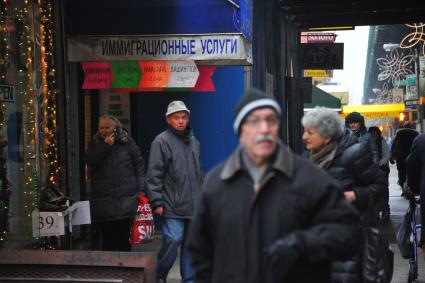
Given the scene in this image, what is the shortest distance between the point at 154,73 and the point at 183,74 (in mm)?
404

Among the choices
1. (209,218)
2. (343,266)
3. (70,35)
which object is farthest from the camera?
(70,35)

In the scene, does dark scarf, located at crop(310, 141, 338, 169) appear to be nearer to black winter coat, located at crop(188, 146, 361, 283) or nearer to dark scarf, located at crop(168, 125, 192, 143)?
black winter coat, located at crop(188, 146, 361, 283)

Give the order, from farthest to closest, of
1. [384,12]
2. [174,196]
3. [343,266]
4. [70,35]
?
[384,12] < [70,35] < [174,196] < [343,266]

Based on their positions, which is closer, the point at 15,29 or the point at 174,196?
the point at 174,196

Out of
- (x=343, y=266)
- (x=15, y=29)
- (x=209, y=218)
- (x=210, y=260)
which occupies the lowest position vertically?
(x=343, y=266)

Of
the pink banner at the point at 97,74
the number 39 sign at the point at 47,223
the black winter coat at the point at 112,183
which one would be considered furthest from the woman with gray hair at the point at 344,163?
the pink banner at the point at 97,74

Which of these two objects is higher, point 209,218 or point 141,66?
point 141,66

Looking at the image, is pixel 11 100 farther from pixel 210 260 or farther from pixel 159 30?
pixel 210 260

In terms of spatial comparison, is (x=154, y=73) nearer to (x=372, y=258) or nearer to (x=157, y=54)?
(x=157, y=54)

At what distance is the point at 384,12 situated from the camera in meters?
15.2

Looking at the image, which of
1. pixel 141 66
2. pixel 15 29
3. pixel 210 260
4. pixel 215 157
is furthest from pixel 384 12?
pixel 210 260

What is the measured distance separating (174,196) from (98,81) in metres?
3.11

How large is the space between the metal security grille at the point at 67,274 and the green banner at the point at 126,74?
409 cm

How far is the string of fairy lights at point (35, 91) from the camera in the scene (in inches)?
326
